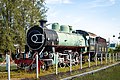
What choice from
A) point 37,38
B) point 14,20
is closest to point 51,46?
point 37,38

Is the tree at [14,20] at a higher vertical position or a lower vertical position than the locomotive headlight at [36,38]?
higher

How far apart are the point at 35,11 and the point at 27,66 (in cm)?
2849

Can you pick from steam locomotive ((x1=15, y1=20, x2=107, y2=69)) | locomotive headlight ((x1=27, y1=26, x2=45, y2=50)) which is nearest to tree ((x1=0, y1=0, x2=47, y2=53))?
steam locomotive ((x1=15, y1=20, x2=107, y2=69))

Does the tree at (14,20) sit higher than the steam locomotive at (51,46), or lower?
higher

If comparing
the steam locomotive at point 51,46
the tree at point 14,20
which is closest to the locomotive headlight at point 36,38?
the steam locomotive at point 51,46

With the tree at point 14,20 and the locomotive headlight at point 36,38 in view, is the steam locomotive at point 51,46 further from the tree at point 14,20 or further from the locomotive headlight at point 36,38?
the tree at point 14,20

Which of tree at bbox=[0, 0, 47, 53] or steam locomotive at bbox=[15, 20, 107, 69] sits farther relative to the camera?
tree at bbox=[0, 0, 47, 53]

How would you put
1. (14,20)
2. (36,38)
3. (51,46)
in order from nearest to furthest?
1. (36,38)
2. (51,46)
3. (14,20)

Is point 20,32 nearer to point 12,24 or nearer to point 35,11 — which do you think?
point 12,24

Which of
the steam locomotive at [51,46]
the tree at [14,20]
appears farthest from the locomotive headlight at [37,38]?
the tree at [14,20]

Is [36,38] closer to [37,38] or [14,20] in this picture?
[37,38]

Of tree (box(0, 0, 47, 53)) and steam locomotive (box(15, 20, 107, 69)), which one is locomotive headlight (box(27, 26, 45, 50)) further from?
tree (box(0, 0, 47, 53))

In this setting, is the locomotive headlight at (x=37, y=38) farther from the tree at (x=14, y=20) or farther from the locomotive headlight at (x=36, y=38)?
the tree at (x=14, y=20)

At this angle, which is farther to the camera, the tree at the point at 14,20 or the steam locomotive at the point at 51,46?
A: the tree at the point at 14,20
